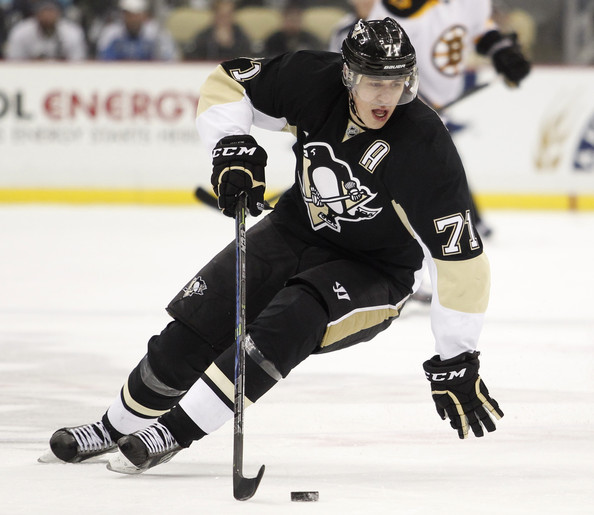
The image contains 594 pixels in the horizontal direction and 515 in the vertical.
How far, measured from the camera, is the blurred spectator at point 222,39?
343 inches

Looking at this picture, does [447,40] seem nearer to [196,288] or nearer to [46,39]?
[196,288]

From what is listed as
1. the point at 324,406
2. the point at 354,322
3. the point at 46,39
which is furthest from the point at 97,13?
the point at 354,322

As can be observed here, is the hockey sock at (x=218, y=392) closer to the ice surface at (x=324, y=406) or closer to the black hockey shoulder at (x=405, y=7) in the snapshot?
the ice surface at (x=324, y=406)

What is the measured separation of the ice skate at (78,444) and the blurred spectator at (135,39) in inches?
232

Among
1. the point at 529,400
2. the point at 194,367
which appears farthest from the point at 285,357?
the point at 529,400

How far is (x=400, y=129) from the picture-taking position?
2.86 m

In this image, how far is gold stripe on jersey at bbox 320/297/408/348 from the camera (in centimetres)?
284

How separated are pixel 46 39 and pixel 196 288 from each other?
6028 mm

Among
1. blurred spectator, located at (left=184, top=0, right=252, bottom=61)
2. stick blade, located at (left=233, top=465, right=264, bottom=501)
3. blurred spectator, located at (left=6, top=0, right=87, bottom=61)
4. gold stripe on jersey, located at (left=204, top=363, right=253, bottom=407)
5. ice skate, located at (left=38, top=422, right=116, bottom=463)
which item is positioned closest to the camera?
stick blade, located at (left=233, top=465, right=264, bottom=501)

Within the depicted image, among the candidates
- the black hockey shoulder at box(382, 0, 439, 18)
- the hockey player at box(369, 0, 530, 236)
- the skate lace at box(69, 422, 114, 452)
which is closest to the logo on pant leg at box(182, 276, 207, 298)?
the skate lace at box(69, 422, 114, 452)

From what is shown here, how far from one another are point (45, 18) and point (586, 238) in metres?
3.82

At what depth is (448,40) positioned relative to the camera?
5.90 m

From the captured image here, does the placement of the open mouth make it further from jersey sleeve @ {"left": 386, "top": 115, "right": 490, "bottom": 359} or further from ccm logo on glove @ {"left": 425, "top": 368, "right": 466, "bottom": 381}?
ccm logo on glove @ {"left": 425, "top": 368, "right": 466, "bottom": 381}

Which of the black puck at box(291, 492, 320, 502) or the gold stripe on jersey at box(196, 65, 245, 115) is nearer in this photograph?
the black puck at box(291, 492, 320, 502)
